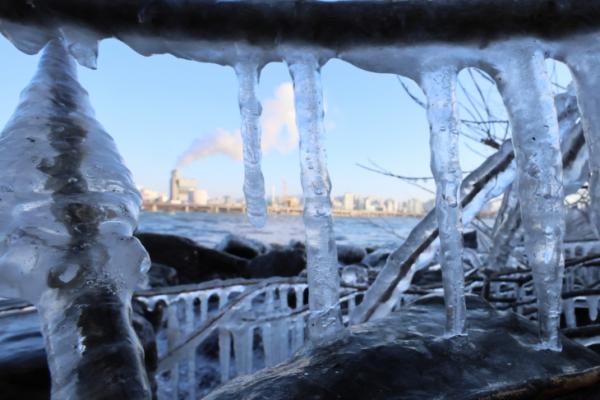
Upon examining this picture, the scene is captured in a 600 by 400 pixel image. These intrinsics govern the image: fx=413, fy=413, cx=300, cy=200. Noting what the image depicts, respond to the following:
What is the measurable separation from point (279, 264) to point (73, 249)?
33.2 ft

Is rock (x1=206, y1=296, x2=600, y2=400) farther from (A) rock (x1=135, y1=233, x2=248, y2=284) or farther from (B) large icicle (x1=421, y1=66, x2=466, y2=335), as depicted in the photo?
(A) rock (x1=135, y1=233, x2=248, y2=284)

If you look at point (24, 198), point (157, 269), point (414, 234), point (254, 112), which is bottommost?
point (157, 269)

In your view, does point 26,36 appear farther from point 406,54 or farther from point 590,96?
point 590,96

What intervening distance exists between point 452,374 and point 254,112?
1.04 meters

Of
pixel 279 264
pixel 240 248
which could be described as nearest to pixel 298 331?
pixel 279 264

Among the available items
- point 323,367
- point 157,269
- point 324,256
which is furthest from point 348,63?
point 157,269

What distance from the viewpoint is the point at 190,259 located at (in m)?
11.9

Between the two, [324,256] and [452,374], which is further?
[324,256]

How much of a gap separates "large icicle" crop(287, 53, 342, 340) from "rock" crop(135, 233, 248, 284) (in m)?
10.9

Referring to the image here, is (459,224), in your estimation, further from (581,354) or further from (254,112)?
(254,112)

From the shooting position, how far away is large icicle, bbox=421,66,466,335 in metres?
1.27

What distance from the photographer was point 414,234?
2266mm

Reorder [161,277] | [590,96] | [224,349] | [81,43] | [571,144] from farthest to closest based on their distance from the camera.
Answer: [161,277], [224,349], [571,144], [590,96], [81,43]

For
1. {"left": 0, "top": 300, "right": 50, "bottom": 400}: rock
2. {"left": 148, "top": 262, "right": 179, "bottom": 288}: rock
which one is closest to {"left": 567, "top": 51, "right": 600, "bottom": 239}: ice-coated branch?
{"left": 0, "top": 300, "right": 50, "bottom": 400}: rock
